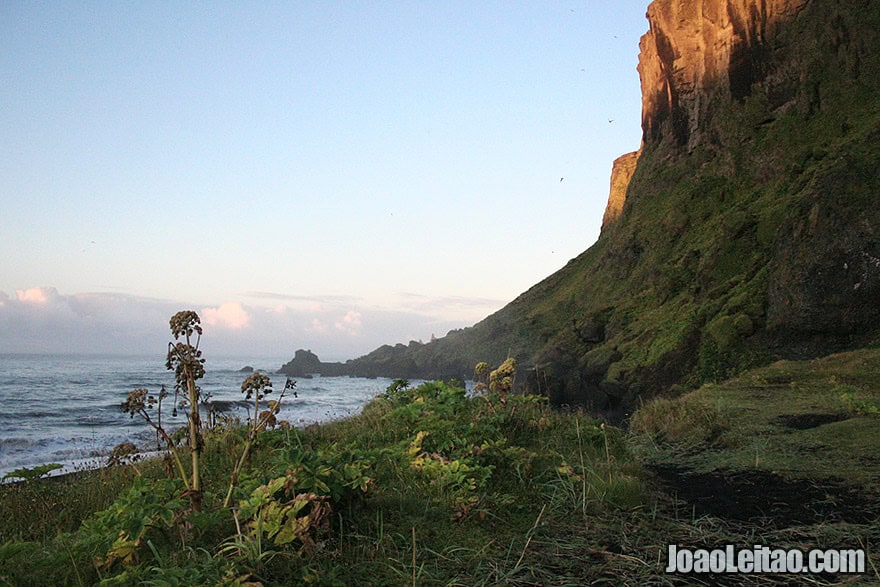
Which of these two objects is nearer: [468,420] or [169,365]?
[169,365]

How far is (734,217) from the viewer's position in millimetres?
29766

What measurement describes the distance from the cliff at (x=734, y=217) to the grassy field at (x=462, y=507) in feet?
20.1

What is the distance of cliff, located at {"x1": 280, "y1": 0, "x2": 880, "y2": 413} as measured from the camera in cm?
1873

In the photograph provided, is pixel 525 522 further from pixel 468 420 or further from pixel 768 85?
pixel 768 85

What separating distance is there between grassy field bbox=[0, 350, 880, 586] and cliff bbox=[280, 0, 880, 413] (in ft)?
20.1

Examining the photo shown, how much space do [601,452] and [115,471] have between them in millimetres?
5595

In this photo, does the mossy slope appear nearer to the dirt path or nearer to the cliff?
the cliff

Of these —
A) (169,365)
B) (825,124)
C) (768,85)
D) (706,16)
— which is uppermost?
(706,16)

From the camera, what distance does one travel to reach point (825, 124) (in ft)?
105

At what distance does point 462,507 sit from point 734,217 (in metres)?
30.2

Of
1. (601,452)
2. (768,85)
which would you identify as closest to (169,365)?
(601,452)

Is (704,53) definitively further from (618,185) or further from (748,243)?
(618,185)

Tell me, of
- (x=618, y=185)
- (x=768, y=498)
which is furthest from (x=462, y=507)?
(x=618, y=185)

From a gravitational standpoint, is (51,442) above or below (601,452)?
below
